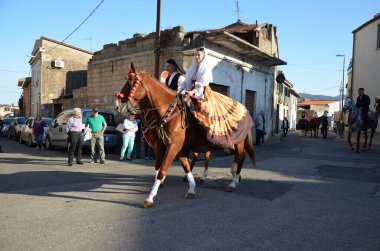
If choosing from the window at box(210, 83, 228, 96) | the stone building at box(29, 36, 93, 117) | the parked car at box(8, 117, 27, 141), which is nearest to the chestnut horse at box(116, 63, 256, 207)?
the window at box(210, 83, 228, 96)

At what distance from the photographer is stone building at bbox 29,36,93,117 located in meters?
31.7

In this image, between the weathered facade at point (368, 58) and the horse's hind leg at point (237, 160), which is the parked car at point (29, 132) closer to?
the horse's hind leg at point (237, 160)

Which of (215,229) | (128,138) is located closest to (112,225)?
(215,229)

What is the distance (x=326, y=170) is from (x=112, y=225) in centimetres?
695

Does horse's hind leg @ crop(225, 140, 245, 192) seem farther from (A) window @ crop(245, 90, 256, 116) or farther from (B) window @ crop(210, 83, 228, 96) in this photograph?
(A) window @ crop(245, 90, 256, 116)

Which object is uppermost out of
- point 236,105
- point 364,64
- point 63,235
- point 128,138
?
point 364,64

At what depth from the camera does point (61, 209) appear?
17.3 feet

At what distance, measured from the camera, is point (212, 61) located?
1544cm

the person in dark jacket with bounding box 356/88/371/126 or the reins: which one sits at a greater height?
the person in dark jacket with bounding box 356/88/371/126

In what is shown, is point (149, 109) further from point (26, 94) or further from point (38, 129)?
point (26, 94)

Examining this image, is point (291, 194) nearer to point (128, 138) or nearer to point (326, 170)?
point (326, 170)

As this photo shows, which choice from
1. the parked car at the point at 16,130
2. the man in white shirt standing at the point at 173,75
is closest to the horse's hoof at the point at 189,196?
the man in white shirt standing at the point at 173,75

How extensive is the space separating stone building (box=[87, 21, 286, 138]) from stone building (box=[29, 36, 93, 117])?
1370cm

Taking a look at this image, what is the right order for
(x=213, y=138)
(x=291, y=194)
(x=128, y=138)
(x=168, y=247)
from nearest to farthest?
(x=168, y=247) < (x=213, y=138) < (x=291, y=194) < (x=128, y=138)
